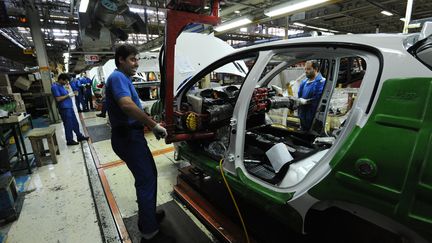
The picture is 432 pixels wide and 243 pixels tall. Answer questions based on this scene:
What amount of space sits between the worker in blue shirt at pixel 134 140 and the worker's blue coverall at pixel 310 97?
2.15 meters

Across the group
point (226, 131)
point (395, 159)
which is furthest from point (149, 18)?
point (395, 159)

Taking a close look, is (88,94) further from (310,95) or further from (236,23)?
(310,95)

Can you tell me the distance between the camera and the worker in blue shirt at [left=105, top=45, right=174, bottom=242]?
5.98ft

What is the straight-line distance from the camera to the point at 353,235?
1.72 metres

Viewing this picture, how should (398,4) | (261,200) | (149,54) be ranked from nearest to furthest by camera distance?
(261,200) → (149,54) → (398,4)

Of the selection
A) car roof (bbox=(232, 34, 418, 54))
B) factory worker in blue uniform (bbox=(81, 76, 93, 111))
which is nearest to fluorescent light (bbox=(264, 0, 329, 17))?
car roof (bbox=(232, 34, 418, 54))

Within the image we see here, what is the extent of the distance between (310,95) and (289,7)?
2.12 meters

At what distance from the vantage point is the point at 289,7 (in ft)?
14.0

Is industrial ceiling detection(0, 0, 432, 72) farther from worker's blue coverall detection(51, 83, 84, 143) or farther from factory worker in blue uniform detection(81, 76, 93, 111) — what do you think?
factory worker in blue uniform detection(81, 76, 93, 111)

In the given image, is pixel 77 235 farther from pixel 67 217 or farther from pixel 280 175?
pixel 280 175

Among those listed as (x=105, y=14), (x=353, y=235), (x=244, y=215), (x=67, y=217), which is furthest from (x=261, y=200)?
(x=105, y=14)

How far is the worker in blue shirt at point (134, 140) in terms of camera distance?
1823 mm

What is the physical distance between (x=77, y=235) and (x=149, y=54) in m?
5.30

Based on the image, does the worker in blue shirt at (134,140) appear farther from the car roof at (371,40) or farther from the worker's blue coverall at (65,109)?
the worker's blue coverall at (65,109)
